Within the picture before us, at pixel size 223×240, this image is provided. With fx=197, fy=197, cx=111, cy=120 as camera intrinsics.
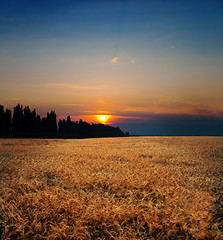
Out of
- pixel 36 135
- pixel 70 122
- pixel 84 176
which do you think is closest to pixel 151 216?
pixel 84 176

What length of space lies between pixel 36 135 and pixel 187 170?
1798 inches

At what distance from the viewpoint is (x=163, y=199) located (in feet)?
15.6

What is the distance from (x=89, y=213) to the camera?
3725 mm

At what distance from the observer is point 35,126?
160 feet

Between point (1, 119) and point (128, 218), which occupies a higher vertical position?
point (1, 119)

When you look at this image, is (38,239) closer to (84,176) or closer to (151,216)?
(151,216)

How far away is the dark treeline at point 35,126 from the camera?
45.8m

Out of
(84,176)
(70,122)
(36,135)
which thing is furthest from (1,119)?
(84,176)

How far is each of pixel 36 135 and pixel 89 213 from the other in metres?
48.1

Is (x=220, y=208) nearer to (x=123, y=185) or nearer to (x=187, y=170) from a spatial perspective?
(x=123, y=185)

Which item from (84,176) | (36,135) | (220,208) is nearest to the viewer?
(220,208)

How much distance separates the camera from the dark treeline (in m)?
45.8

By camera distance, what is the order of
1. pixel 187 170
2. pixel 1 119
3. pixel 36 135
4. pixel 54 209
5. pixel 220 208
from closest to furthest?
pixel 54 209
pixel 220 208
pixel 187 170
pixel 1 119
pixel 36 135

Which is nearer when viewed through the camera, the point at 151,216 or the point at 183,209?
the point at 151,216
